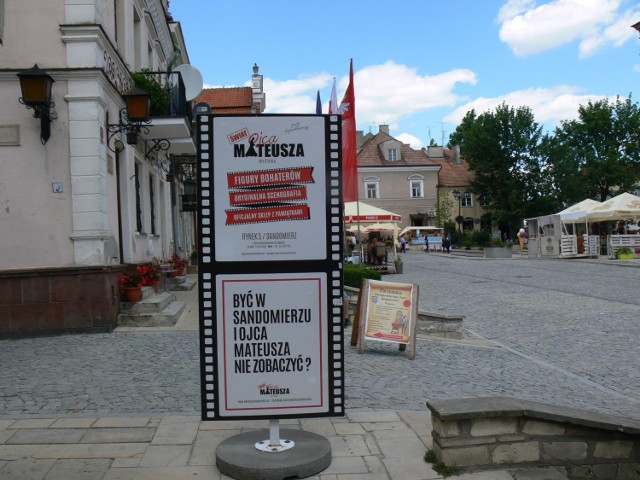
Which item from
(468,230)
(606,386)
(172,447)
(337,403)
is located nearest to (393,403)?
(337,403)

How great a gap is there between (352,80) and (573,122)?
55.1 metres

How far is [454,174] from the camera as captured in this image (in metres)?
71.2

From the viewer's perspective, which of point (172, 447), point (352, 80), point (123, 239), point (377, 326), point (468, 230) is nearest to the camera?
point (172, 447)

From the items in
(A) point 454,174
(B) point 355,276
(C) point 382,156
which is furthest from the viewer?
(A) point 454,174

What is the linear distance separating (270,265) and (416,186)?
205 ft

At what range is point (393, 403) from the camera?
233 inches

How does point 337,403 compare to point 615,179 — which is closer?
point 337,403

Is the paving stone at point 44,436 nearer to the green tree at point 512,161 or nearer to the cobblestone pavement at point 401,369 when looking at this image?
the cobblestone pavement at point 401,369

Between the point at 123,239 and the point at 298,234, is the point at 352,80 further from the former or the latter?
the point at 298,234

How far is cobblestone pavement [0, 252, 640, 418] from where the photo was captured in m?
6.02

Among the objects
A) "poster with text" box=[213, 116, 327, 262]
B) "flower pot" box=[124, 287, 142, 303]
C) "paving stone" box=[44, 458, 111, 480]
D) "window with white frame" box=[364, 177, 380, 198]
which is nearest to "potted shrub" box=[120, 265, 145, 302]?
"flower pot" box=[124, 287, 142, 303]

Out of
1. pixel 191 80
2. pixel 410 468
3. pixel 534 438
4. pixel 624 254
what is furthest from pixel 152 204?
pixel 624 254

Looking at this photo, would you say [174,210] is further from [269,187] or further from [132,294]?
[269,187]

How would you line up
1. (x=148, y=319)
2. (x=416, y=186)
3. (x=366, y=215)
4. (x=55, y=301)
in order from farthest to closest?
1. (x=416, y=186)
2. (x=366, y=215)
3. (x=148, y=319)
4. (x=55, y=301)
